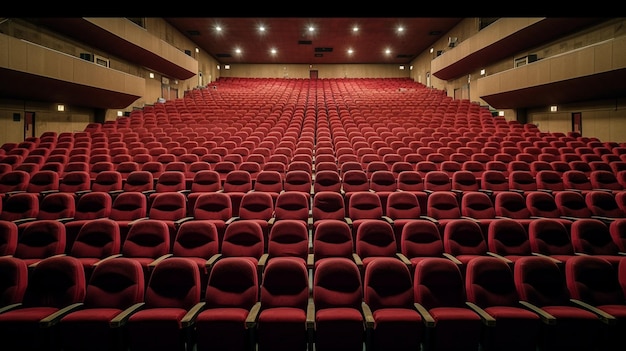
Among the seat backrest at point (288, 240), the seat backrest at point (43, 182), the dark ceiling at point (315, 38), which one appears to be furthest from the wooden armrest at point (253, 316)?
the dark ceiling at point (315, 38)

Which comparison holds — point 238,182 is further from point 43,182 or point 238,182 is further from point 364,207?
point 43,182

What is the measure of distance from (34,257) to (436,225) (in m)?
2.45

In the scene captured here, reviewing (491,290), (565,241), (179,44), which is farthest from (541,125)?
(179,44)

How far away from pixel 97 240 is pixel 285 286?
1.23 m

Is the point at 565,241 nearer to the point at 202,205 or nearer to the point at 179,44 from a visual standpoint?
the point at 202,205

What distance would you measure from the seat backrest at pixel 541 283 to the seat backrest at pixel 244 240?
140 centimetres

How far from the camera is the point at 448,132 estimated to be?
5184mm

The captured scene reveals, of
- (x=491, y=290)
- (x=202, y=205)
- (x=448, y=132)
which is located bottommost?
(x=491, y=290)

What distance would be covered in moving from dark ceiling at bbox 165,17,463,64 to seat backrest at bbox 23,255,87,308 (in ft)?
24.6

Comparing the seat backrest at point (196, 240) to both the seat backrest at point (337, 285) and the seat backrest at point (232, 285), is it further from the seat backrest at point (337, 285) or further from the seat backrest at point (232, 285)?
the seat backrest at point (337, 285)

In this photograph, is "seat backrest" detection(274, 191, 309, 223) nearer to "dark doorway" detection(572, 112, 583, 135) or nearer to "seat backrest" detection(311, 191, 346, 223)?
"seat backrest" detection(311, 191, 346, 223)

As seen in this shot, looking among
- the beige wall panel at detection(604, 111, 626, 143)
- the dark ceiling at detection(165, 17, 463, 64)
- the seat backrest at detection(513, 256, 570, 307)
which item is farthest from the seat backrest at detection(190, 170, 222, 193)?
the dark ceiling at detection(165, 17, 463, 64)

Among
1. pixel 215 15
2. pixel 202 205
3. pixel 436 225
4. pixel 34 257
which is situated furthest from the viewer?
pixel 202 205

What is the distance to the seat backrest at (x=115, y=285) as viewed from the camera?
5.58 feet
